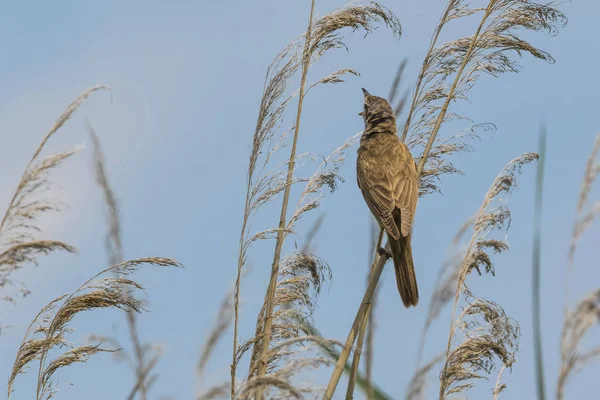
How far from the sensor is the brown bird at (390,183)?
4480 millimetres

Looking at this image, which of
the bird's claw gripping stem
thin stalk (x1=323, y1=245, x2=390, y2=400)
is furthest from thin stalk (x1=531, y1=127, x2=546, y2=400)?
the bird's claw gripping stem

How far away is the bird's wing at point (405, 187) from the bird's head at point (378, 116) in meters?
0.43

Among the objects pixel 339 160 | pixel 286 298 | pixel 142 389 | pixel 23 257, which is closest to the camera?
pixel 23 257

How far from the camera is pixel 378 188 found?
→ 5.05m

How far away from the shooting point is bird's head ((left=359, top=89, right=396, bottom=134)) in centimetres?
558

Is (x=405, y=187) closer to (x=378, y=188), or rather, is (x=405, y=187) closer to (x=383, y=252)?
(x=378, y=188)

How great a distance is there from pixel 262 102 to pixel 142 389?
4.69 feet

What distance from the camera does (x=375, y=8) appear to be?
164 inches

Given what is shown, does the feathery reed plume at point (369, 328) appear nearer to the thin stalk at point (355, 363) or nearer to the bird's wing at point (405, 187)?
the thin stalk at point (355, 363)

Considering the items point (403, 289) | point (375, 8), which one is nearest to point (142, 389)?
point (403, 289)

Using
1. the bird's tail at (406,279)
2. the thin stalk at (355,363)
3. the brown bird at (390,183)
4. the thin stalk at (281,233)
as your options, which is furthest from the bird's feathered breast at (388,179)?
the thin stalk at (355,363)

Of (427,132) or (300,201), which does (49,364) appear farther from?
(427,132)

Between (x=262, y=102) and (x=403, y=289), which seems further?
(x=403, y=289)

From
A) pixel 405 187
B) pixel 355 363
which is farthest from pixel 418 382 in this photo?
pixel 405 187
